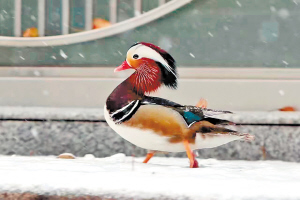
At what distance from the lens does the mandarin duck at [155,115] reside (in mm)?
1744

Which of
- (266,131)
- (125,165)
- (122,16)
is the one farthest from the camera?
(122,16)

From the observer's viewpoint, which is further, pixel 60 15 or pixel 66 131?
pixel 60 15

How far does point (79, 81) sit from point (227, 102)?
1077 mm

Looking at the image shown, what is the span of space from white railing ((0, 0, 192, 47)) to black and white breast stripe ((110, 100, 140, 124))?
145 cm

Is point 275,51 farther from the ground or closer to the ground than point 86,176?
farther from the ground

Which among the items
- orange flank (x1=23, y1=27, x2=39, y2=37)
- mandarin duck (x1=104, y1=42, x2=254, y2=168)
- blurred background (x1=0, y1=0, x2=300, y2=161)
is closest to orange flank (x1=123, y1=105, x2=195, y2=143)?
mandarin duck (x1=104, y1=42, x2=254, y2=168)

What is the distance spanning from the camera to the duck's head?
179 cm

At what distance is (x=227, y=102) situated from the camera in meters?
3.00

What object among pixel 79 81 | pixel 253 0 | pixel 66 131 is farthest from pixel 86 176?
pixel 253 0

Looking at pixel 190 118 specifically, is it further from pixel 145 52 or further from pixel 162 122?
pixel 145 52

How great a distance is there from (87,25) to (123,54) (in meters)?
0.36

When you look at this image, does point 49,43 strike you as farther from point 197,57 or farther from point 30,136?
point 197,57

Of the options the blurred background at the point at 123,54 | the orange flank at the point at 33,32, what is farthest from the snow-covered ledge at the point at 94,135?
the orange flank at the point at 33,32

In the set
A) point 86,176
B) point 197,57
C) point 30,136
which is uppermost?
point 197,57
